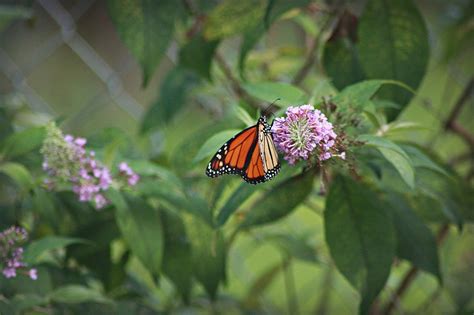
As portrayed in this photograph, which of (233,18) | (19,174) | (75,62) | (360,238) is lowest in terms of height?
(360,238)

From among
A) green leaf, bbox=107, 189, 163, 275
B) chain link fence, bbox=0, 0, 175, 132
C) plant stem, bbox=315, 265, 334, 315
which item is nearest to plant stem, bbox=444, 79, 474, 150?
plant stem, bbox=315, 265, 334, 315

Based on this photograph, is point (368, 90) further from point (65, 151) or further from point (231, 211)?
point (65, 151)

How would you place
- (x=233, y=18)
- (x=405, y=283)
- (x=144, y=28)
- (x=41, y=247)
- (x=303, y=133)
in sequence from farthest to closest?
1. (x=405, y=283)
2. (x=233, y=18)
3. (x=144, y=28)
4. (x=41, y=247)
5. (x=303, y=133)

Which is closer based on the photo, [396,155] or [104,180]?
[396,155]

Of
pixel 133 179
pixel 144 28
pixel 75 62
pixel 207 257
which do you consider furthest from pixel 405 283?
pixel 75 62

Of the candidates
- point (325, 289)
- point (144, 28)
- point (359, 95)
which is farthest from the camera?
point (325, 289)

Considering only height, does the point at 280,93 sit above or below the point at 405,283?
above

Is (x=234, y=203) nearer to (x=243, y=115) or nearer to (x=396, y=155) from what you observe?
(x=243, y=115)
